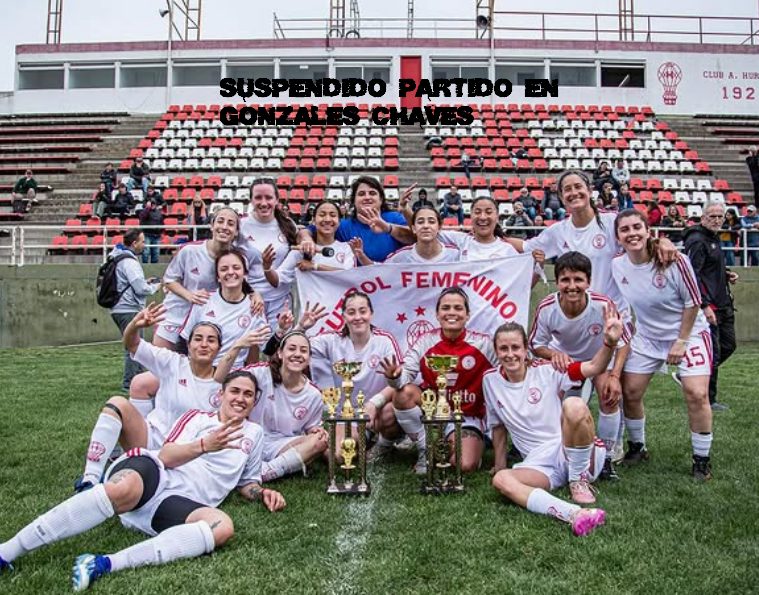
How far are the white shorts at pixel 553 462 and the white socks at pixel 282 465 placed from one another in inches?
55.5

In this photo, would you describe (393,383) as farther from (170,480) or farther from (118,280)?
(118,280)

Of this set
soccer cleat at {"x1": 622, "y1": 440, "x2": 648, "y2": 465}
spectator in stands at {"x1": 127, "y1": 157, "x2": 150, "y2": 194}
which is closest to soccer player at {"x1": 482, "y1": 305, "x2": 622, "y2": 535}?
soccer cleat at {"x1": 622, "y1": 440, "x2": 648, "y2": 465}

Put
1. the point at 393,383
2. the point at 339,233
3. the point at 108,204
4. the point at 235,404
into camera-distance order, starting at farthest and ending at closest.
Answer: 1. the point at 108,204
2. the point at 339,233
3. the point at 393,383
4. the point at 235,404

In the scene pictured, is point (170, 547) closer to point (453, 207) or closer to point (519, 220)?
point (519, 220)

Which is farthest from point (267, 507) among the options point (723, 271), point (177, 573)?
point (723, 271)

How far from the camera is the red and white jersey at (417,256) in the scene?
19.2ft

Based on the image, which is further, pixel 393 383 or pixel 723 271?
pixel 723 271

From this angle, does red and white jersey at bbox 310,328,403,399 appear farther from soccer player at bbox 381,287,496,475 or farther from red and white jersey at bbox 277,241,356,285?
red and white jersey at bbox 277,241,356,285

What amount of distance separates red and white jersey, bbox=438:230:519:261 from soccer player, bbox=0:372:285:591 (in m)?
2.49

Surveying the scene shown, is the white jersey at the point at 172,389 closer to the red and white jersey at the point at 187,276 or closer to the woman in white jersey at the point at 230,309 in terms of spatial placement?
the woman in white jersey at the point at 230,309

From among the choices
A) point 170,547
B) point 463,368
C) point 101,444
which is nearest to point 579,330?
point 463,368

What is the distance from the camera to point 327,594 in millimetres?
2953

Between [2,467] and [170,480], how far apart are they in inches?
87.1

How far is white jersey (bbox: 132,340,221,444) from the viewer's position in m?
4.55
